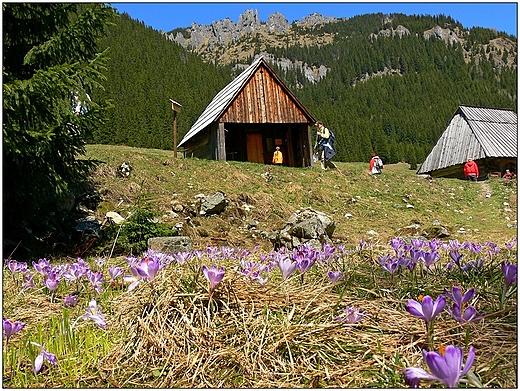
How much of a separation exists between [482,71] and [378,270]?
163651 millimetres

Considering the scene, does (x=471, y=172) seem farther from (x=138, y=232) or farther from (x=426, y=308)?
(x=426, y=308)

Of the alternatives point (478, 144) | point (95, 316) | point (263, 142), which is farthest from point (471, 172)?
point (95, 316)

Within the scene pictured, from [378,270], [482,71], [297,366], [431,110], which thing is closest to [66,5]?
[378,270]

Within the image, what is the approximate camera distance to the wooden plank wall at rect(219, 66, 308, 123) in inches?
789

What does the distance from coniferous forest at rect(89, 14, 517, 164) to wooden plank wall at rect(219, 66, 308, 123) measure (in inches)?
521

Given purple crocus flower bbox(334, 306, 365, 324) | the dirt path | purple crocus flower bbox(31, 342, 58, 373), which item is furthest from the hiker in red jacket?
purple crocus flower bbox(31, 342, 58, 373)

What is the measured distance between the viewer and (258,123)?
20781 mm

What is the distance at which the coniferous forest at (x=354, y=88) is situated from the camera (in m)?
69.8

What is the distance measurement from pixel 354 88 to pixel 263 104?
121 metres

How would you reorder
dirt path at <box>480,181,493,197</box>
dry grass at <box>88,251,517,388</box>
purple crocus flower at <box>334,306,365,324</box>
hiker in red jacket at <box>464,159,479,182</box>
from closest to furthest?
1. dry grass at <box>88,251,517,388</box>
2. purple crocus flower at <box>334,306,365,324</box>
3. dirt path at <box>480,181,493,197</box>
4. hiker in red jacket at <box>464,159,479,182</box>

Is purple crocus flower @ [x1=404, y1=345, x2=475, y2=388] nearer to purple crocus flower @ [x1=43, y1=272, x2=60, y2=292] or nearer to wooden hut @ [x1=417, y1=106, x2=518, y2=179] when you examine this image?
purple crocus flower @ [x1=43, y1=272, x2=60, y2=292]

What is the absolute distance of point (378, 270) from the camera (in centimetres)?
309

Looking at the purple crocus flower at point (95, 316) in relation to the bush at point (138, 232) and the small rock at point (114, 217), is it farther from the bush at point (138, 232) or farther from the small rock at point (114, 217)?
the small rock at point (114, 217)

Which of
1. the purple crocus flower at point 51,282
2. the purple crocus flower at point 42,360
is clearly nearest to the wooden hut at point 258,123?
the purple crocus flower at point 51,282
